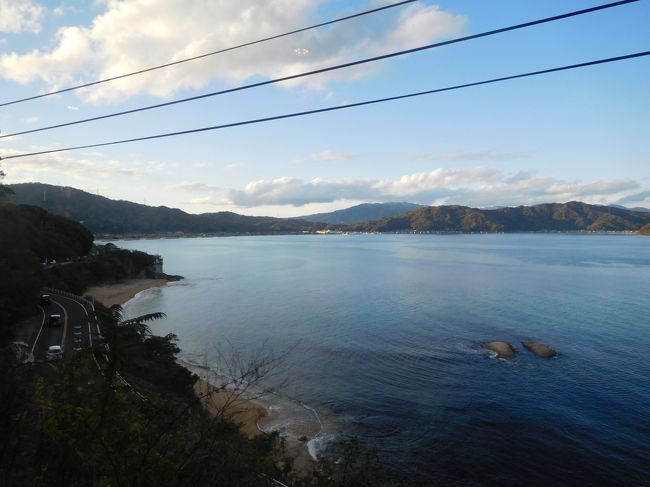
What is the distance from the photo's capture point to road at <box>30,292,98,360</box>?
23.6 metres

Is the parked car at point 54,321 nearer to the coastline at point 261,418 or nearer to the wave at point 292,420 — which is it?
the coastline at point 261,418

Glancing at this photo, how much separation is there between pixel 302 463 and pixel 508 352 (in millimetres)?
19368

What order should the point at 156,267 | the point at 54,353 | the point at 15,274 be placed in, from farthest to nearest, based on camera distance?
the point at 156,267, the point at 15,274, the point at 54,353

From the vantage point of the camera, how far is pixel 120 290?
65.4m

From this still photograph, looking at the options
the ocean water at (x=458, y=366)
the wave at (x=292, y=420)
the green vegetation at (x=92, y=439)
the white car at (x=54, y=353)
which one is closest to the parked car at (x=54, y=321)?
the white car at (x=54, y=353)

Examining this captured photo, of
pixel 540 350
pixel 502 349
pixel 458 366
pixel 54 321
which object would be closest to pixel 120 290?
pixel 54 321

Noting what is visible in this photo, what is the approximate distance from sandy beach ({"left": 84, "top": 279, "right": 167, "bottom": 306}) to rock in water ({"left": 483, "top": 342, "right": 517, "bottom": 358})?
42.1 metres

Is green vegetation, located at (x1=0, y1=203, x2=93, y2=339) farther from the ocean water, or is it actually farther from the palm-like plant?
the palm-like plant

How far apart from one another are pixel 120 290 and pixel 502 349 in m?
54.6

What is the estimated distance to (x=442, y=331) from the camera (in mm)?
37875

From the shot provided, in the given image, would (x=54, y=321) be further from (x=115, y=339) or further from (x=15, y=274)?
(x=115, y=339)

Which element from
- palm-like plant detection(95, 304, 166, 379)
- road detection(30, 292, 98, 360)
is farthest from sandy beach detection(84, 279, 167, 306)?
palm-like plant detection(95, 304, 166, 379)

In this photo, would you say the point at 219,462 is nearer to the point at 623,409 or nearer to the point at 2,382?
the point at 2,382

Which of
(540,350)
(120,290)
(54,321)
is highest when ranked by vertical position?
(54,321)
